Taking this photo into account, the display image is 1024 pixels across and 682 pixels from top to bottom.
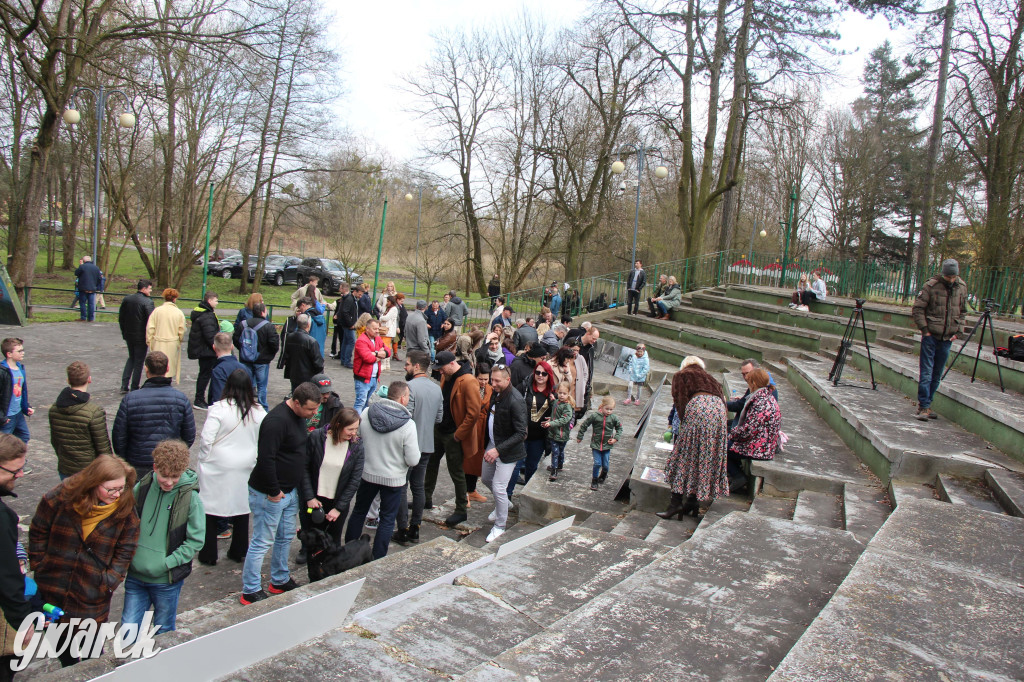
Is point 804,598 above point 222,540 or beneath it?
above

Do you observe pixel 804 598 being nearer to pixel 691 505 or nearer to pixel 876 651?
pixel 876 651

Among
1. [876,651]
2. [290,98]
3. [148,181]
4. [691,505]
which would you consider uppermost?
[290,98]

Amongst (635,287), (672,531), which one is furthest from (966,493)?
(635,287)

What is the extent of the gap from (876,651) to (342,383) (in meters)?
10.0

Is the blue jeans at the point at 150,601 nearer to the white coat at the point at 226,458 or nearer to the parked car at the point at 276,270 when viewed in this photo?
the white coat at the point at 226,458

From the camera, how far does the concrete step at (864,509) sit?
187 inches

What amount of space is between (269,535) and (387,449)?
1.01 metres

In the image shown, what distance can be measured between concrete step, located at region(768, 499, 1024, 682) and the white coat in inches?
144

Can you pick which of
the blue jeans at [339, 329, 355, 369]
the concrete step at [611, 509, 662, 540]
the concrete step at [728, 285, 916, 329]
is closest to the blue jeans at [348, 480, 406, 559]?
the concrete step at [611, 509, 662, 540]

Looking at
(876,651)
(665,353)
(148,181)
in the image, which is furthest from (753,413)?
Result: (148,181)

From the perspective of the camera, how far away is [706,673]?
8.98ft

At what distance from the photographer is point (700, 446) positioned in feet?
17.4

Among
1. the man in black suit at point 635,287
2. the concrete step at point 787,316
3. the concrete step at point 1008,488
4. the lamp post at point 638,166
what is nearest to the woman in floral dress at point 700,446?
the concrete step at point 1008,488

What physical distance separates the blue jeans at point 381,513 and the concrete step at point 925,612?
10.3 feet
